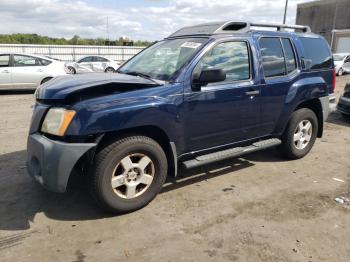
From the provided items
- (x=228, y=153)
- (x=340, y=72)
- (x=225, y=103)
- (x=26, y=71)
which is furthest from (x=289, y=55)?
(x=340, y=72)

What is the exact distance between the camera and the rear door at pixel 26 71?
12266 millimetres

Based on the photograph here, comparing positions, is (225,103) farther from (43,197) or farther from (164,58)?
(43,197)

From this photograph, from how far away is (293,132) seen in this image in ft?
17.7

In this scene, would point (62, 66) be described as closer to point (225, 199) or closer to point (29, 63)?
point (29, 63)

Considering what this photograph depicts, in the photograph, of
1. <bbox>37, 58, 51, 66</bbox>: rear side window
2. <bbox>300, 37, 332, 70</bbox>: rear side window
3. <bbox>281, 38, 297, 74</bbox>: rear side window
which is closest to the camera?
<bbox>281, 38, 297, 74</bbox>: rear side window

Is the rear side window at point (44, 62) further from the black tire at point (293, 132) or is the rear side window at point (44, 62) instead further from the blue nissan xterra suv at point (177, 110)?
the black tire at point (293, 132)

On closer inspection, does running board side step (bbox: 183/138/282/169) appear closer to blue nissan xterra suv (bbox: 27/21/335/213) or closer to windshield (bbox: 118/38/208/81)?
blue nissan xterra suv (bbox: 27/21/335/213)

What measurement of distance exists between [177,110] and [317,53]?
9.74ft

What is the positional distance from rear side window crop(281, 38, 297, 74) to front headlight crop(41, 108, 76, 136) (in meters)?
3.26

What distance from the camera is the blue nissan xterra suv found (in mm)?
3484

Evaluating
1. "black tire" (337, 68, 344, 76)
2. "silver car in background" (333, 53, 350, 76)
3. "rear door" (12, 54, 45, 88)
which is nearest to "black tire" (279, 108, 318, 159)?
"rear door" (12, 54, 45, 88)

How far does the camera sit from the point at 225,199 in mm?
4211

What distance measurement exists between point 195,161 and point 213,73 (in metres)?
1.08

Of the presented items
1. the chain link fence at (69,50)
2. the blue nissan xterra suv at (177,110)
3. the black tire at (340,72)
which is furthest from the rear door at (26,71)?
the black tire at (340,72)
